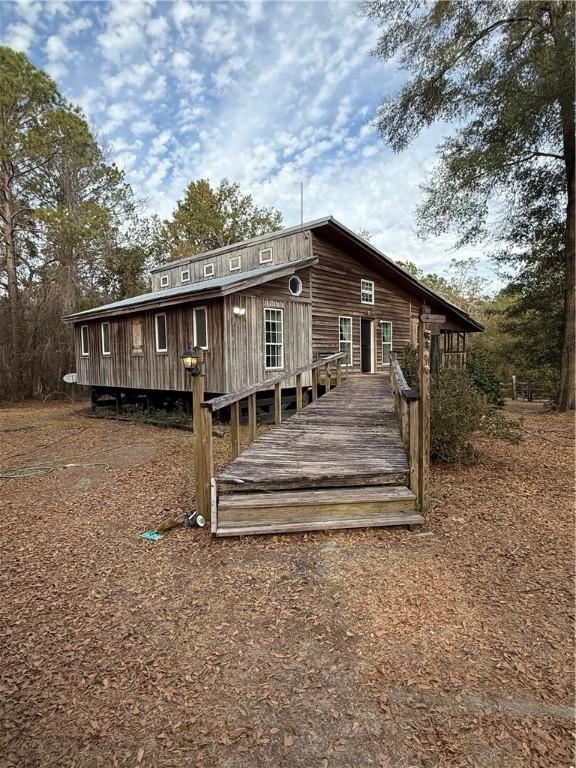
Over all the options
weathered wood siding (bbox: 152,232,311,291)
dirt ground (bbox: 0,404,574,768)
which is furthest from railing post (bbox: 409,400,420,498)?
weathered wood siding (bbox: 152,232,311,291)

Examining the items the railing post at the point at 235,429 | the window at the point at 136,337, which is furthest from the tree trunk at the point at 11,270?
the railing post at the point at 235,429

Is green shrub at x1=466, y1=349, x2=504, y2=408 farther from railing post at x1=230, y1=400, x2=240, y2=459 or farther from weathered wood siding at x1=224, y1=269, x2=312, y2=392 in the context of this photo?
railing post at x1=230, y1=400, x2=240, y2=459

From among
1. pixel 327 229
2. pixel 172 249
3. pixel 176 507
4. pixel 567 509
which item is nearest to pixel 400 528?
pixel 567 509

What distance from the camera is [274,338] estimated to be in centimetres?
1140

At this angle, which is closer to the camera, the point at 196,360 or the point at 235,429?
the point at 196,360

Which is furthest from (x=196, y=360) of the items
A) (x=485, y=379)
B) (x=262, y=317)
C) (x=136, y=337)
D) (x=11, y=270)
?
(x=11, y=270)

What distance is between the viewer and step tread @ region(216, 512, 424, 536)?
12.5 ft

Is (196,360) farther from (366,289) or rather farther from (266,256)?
(366,289)

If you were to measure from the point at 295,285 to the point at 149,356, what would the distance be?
194 inches

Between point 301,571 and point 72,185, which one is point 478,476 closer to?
point 301,571

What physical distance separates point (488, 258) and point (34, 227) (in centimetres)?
1865

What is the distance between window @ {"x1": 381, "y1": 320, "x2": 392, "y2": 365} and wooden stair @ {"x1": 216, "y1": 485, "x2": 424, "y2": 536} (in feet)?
39.9

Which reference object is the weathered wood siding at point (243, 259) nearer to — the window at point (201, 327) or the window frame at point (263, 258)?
the window frame at point (263, 258)

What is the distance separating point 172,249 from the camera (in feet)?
96.7
